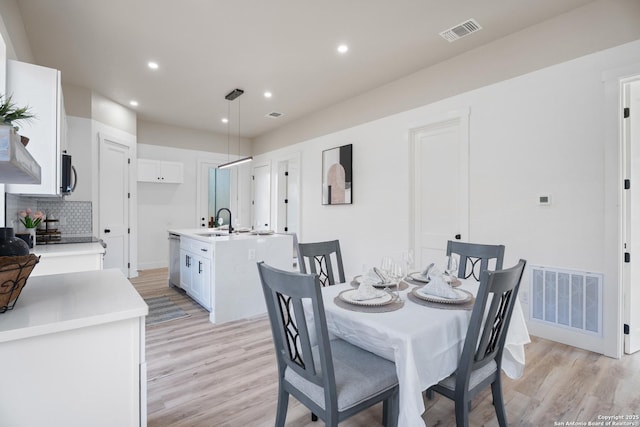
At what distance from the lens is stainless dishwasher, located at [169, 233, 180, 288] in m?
4.65

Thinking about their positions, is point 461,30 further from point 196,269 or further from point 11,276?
point 196,269

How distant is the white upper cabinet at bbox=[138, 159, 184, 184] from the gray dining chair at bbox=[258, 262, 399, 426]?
5.85 m

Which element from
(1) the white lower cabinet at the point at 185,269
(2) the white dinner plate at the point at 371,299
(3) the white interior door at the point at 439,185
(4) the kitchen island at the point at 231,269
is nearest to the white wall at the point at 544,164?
(3) the white interior door at the point at 439,185

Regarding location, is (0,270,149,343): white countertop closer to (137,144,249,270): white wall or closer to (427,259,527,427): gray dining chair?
(427,259,527,427): gray dining chair

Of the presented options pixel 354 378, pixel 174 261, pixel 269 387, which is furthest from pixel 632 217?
pixel 174 261

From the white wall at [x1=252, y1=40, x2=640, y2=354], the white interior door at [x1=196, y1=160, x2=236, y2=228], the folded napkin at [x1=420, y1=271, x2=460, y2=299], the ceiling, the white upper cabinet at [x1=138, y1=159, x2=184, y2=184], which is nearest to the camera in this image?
the folded napkin at [x1=420, y1=271, x2=460, y2=299]

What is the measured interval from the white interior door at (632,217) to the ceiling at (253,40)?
39.1 inches

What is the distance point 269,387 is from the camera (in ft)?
7.25

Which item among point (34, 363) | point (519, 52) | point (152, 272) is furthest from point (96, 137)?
point (519, 52)

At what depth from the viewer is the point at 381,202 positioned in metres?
4.52

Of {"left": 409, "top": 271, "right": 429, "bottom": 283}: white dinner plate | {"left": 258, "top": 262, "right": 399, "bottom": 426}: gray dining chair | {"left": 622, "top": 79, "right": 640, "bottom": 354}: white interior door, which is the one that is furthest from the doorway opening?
{"left": 258, "top": 262, "right": 399, "bottom": 426}: gray dining chair

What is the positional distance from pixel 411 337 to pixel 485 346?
47 cm

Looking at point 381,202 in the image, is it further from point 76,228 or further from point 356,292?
point 76,228

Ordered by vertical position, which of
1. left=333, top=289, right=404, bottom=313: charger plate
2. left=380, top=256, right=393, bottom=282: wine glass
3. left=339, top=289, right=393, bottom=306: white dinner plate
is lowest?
left=333, top=289, right=404, bottom=313: charger plate
